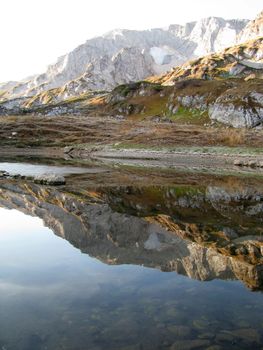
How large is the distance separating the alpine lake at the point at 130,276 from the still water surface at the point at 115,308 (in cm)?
3

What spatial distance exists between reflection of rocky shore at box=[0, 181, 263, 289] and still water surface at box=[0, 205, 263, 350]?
1269 mm

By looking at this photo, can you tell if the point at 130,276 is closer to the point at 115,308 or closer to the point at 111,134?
A: the point at 115,308

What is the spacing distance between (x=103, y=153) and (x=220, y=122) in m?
62.1

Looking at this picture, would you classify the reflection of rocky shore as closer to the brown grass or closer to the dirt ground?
the brown grass

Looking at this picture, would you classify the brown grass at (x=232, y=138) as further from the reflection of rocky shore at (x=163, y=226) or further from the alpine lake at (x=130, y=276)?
the alpine lake at (x=130, y=276)

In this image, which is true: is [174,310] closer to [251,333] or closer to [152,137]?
[251,333]

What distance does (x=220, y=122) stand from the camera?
492 feet

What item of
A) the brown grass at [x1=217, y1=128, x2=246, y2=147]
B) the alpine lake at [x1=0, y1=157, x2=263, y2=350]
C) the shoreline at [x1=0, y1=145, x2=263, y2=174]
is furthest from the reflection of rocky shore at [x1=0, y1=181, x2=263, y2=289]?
the brown grass at [x1=217, y1=128, x2=246, y2=147]

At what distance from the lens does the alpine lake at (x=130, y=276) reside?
424 inches

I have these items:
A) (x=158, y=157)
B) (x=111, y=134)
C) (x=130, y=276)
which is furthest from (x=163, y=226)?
(x=111, y=134)

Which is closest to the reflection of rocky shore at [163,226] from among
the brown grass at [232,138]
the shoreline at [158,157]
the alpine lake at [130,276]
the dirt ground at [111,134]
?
the alpine lake at [130,276]

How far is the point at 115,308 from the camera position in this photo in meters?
12.4

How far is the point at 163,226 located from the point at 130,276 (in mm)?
8228

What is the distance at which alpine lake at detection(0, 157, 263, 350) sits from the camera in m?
10.8
